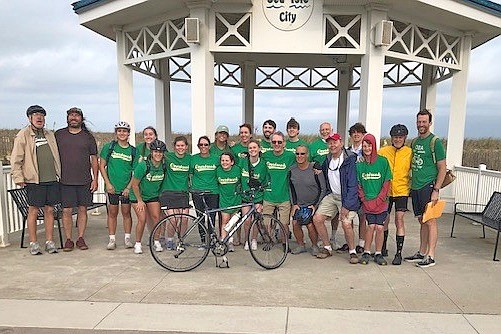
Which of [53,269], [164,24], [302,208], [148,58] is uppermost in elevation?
[164,24]

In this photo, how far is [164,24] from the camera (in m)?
7.66

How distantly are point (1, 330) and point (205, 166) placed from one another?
2.80 metres

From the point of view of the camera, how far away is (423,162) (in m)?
4.79

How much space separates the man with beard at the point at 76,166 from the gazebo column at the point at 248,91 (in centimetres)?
687

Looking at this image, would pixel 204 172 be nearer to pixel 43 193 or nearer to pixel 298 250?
pixel 298 250

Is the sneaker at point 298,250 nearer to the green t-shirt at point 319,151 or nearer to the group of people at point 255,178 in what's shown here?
the group of people at point 255,178

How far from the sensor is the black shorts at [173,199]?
195 inches

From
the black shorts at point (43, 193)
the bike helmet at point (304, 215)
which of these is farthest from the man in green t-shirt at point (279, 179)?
the black shorts at point (43, 193)

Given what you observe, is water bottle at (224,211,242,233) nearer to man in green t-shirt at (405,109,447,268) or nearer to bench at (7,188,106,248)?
man in green t-shirt at (405,109,447,268)

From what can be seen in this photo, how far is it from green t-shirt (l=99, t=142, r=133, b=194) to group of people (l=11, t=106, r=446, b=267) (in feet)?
0.04

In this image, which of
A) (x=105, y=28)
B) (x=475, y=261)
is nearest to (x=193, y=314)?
(x=475, y=261)

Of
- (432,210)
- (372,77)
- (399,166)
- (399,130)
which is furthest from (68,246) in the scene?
(372,77)

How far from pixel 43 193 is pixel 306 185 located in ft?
11.7

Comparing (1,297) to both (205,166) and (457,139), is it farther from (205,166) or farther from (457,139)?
(457,139)
